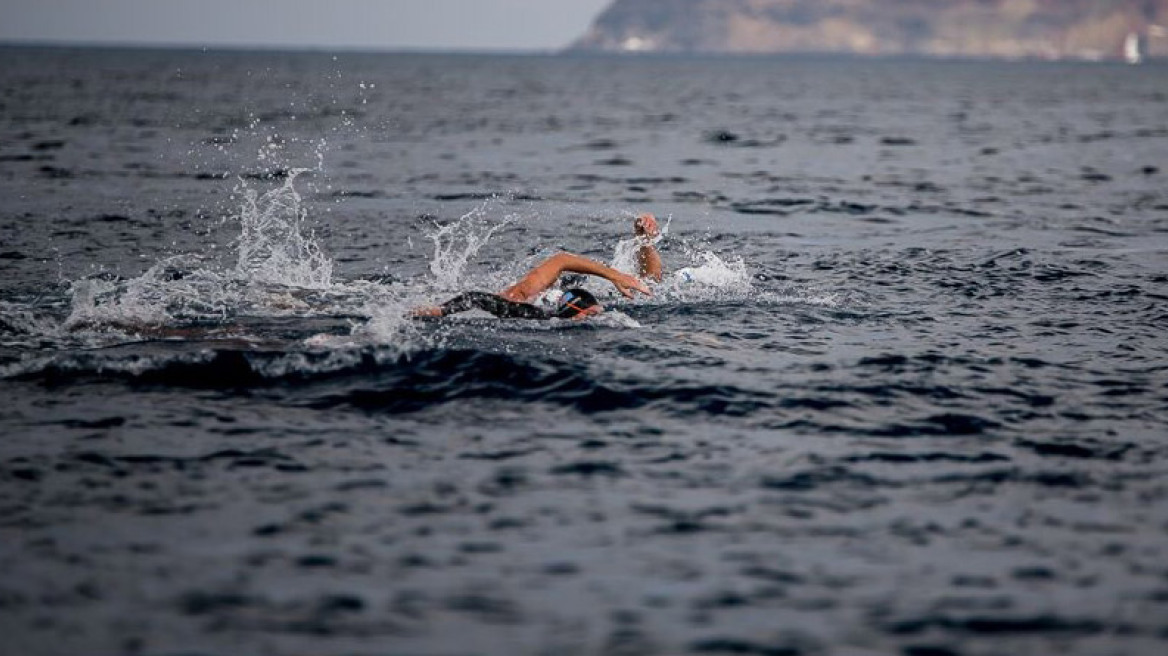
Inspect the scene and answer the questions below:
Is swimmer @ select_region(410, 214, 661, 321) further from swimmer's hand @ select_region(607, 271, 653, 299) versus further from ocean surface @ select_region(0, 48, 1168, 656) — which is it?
ocean surface @ select_region(0, 48, 1168, 656)

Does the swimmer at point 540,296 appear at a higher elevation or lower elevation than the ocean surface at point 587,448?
higher

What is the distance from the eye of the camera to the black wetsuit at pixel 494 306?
14352mm

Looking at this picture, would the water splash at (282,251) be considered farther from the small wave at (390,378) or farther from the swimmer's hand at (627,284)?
the small wave at (390,378)

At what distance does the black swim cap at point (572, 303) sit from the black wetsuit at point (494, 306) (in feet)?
0.57

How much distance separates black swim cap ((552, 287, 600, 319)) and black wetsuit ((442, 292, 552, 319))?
0.17m

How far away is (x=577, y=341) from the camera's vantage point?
14.2 metres

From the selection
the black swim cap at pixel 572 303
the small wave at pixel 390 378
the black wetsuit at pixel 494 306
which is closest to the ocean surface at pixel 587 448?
the small wave at pixel 390 378

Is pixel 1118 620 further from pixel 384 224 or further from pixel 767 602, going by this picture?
pixel 384 224

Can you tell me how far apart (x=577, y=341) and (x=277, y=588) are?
6.61 metres

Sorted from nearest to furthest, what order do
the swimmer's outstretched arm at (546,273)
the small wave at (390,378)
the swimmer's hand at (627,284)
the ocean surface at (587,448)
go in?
the ocean surface at (587,448) < the small wave at (390,378) < the swimmer's outstretched arm at (546,273) < the swimmer's hand at (627,284)

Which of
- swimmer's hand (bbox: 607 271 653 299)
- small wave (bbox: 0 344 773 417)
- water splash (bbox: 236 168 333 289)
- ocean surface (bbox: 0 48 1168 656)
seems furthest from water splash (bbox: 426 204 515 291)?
small wave (bbox: 0 344 773 417)

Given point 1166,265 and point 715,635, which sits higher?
point 1166,265

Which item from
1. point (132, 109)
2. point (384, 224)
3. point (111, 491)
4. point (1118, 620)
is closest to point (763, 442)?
point (1118, 620)

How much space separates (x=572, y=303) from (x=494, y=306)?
1013mm
